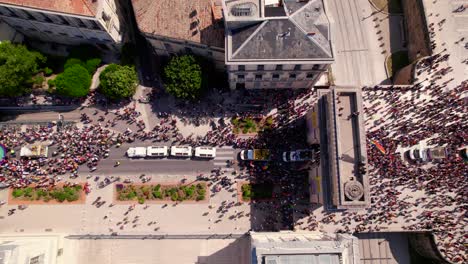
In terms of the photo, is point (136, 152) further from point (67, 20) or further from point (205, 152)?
point (67, 20)

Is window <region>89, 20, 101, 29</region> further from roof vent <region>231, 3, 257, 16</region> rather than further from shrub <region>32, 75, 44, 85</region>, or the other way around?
roof vent <region>231, 3, 257, 16</region>

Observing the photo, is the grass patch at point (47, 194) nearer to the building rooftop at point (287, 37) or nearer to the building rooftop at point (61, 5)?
the building rooftop at point (61, 5)

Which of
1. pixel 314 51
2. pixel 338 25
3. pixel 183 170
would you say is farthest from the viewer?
pixel 338 25

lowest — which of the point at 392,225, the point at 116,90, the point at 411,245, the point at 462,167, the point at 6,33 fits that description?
the point at 411,245

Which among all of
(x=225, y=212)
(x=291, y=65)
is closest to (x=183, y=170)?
(x=225, y=212)

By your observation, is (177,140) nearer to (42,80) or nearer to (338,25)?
(42,80)

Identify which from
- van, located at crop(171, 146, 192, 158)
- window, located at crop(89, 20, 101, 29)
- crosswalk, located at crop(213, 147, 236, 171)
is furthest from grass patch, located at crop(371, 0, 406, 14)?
window, located at crop(89, 20, 101, 29)
